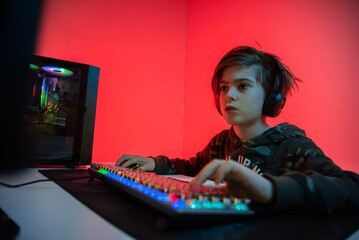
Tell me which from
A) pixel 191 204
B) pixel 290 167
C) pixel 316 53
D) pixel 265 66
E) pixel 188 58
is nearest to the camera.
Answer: pixel 191 204

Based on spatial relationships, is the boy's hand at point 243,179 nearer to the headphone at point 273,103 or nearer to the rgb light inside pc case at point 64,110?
the headphone at point 273,103

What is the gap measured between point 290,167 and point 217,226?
45cm

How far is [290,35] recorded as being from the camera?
104 centimetres

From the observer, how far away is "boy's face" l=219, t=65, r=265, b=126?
2.44 feet

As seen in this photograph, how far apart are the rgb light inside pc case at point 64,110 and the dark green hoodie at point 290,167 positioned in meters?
0.33

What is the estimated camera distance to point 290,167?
67 cm

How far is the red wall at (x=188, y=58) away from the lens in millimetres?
891

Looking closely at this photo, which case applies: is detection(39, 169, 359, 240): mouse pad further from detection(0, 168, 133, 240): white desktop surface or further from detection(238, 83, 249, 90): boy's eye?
detection(238, 83, 249, 90): boy's eye

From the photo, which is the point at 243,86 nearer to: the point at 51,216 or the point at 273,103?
the point at 273,103

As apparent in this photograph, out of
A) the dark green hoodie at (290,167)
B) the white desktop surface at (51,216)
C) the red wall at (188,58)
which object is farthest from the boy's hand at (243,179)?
the red wall at (188,58)

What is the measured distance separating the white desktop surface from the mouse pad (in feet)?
0.05

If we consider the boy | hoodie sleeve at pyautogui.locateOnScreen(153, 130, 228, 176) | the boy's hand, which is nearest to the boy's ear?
the boy

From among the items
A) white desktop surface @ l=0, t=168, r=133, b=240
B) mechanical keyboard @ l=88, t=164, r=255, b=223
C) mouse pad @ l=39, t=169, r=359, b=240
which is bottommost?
white desktop surface @ l=0, t=168, r=133, b=240

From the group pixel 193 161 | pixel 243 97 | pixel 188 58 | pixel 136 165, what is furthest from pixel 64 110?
pixel 188 58
